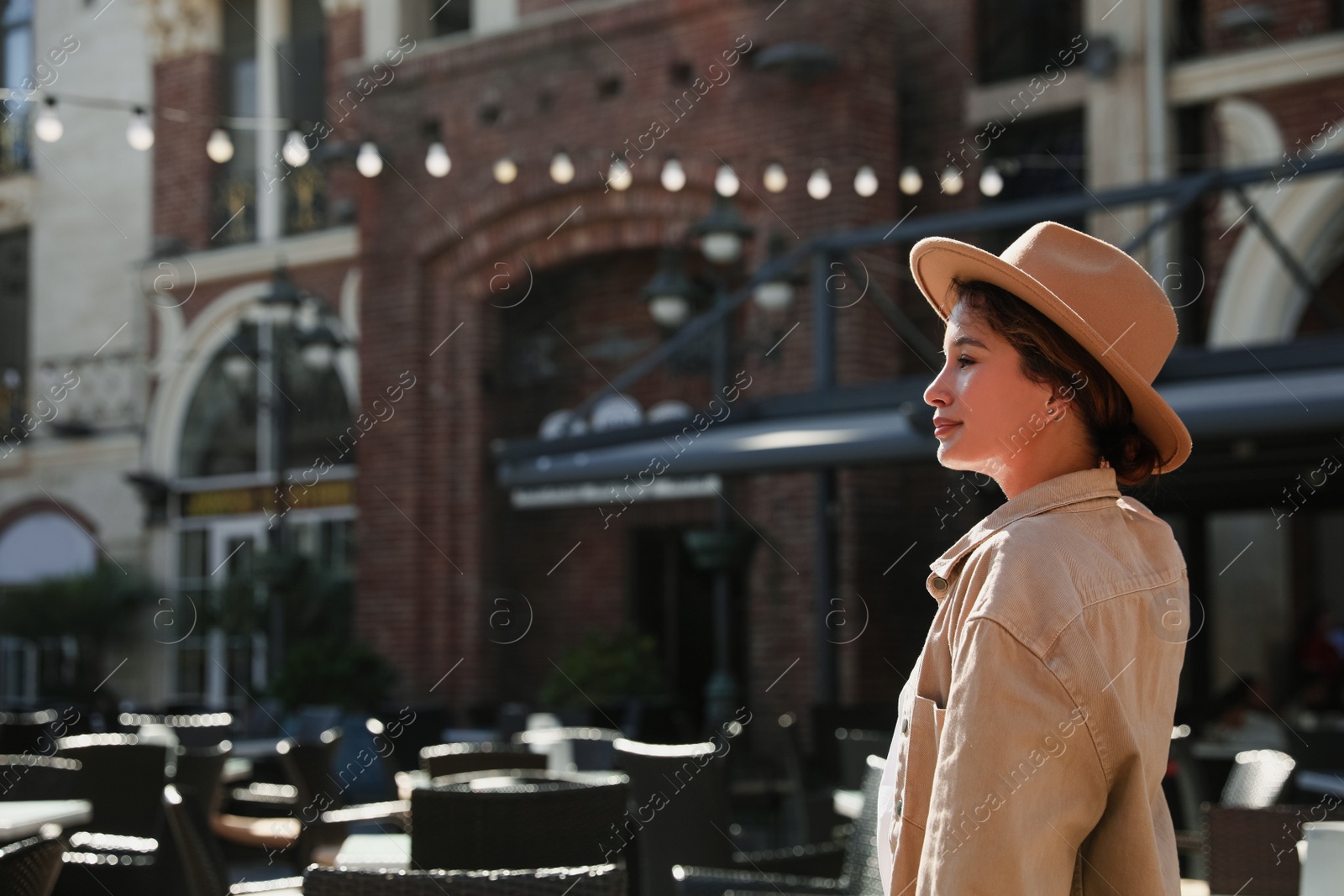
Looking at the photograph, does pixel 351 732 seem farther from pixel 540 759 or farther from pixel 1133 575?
pixel 1133 575

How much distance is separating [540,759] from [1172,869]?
12.9ft

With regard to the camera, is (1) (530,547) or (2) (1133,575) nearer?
(2) (1133,575)

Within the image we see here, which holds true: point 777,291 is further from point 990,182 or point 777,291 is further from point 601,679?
point 601,679

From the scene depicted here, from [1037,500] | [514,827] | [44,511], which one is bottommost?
[514,827]

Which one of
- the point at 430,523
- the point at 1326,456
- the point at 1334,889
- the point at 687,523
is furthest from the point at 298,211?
the point at 1334,889

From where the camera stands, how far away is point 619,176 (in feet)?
39.9

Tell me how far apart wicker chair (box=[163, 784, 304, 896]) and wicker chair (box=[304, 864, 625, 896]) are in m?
1.45

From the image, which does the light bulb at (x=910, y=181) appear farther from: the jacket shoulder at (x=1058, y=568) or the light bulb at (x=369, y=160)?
the jacket shoulder at (x=1058, y=568)

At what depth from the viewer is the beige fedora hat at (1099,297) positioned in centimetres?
171

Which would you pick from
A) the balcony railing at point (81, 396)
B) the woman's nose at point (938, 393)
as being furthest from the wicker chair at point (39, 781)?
the balcony railing at point (81, 396)

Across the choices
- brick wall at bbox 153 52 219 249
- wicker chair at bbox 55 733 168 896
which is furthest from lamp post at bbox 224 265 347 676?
wicker chair at bbox 55 733 168 896

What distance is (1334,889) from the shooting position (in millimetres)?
2840

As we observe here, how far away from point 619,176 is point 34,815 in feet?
26.3

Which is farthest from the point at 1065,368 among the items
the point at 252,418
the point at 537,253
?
the point at 252,418
